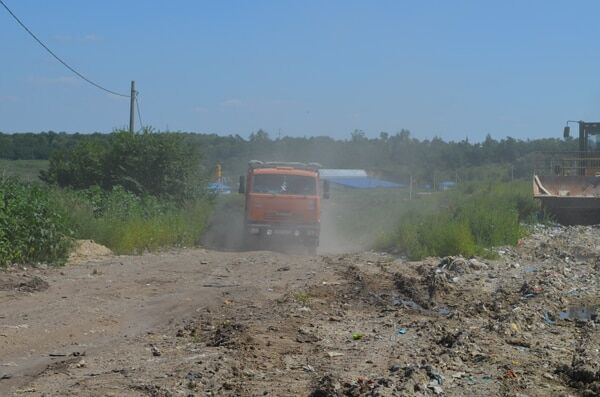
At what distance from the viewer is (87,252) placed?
18.7m

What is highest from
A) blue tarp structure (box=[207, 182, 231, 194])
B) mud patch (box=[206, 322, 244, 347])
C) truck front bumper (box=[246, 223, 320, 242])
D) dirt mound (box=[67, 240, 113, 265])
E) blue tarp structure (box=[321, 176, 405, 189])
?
blue tarp structure (box=[207, 182, 231, 194])

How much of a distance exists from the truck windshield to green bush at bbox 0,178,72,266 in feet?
18.9

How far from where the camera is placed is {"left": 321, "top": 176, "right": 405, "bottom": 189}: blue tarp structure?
6316cm

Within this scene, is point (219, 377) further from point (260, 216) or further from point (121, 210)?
point (121, 210)

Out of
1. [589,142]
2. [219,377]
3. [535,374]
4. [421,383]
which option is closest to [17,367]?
[219,377]

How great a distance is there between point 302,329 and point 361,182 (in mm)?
55993

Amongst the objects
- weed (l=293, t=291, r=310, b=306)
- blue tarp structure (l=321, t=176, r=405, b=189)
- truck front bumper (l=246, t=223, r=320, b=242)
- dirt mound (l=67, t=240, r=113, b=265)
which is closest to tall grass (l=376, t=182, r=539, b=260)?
truck front bumper (l=246, t=223, r=320, b=242)

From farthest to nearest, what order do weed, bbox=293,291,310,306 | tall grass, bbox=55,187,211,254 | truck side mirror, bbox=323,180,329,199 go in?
truck side mirror, bbox=323,180,329,199 < tall grass, bbox=55,187,211,254 < weed, bbox=293,291,310,306

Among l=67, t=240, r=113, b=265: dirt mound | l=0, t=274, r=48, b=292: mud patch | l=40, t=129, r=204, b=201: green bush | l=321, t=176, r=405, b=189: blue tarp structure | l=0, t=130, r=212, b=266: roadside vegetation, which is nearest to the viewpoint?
l=0, t=274, r=48, b=292: mud patch

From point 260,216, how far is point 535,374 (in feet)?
46.0

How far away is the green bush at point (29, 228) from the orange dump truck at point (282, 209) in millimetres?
5489

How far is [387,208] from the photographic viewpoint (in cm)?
3138

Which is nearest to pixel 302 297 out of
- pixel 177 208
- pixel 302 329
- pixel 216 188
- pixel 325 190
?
pixel 302 329

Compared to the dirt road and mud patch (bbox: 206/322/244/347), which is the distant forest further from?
mud patch (bbox: 206/322/244/347)
